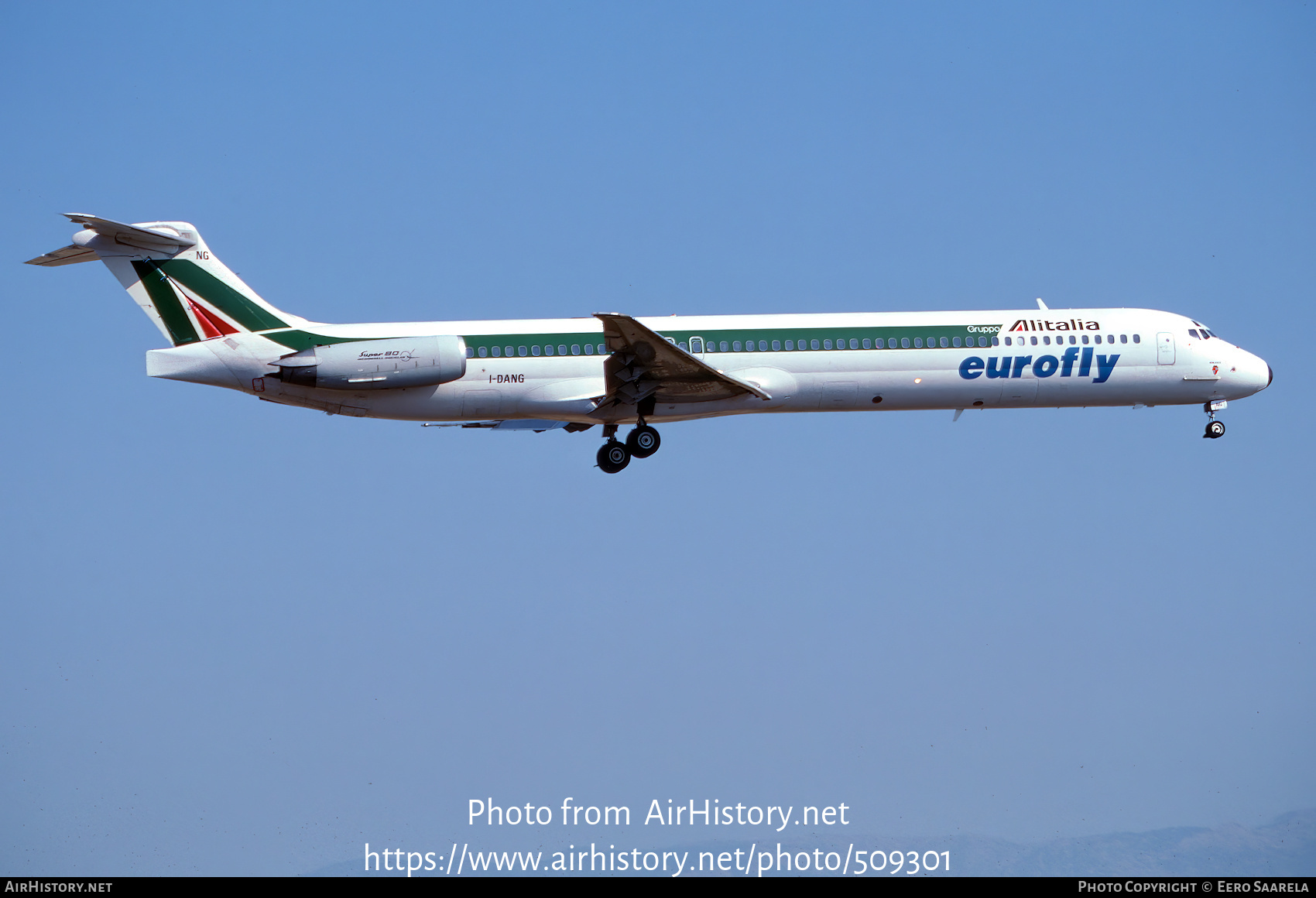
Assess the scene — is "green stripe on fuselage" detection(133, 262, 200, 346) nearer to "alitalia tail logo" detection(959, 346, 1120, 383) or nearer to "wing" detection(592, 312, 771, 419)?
"wing" detection(592, 312, 771, 419)

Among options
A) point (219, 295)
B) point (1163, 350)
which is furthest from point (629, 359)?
point (1163, 350)

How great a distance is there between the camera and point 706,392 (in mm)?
31344

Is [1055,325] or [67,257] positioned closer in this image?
[67,257]

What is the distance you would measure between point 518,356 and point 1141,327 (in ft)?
49.3

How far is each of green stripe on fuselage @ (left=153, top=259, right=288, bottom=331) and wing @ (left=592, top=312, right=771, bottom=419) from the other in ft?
23.9

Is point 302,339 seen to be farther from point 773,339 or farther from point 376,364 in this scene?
point 773,339

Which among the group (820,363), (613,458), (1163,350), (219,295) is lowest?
(613,458)

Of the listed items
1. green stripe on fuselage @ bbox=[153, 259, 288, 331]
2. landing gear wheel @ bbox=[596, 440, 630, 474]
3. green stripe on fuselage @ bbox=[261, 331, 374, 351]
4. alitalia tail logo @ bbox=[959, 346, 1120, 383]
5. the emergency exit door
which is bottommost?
landing gear wheel @ bbox=[596, 440, 630, 474]

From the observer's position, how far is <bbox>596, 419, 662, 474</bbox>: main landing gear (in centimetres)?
3209

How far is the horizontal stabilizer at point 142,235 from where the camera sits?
28.8 meters

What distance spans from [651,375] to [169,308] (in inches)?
416

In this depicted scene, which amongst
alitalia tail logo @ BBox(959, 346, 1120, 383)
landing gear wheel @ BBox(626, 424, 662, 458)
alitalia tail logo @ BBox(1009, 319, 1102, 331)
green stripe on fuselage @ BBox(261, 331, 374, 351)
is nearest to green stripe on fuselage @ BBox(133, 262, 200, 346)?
green stripe on fuselage @ BBox(261, 331, 374, 351)

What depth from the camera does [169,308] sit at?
98.6 feet
